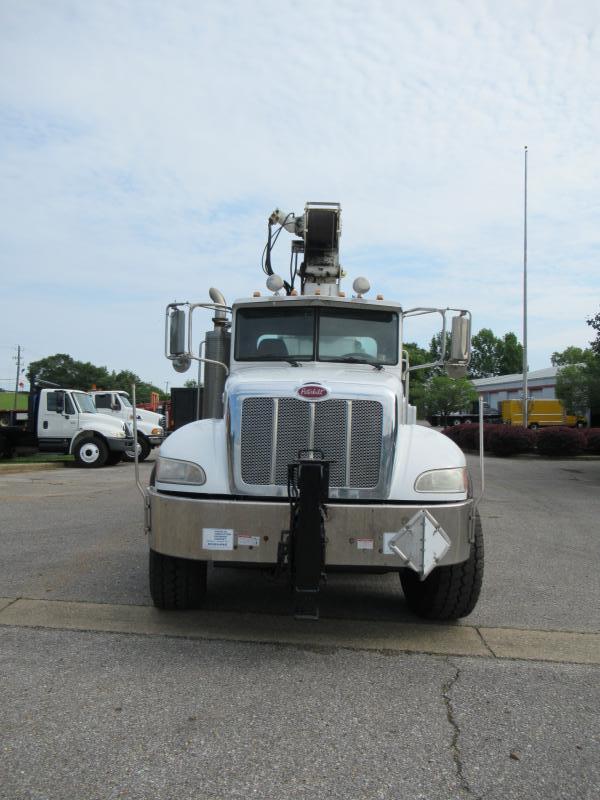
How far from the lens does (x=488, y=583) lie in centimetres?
611

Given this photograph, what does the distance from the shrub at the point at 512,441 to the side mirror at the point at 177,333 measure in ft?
70.6

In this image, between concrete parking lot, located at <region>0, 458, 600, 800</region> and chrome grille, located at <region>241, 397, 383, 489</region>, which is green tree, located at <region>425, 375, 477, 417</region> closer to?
concrete parking lot, located at <region>0, 458, 600, 800</region>

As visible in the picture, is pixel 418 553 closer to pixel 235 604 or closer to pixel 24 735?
pixel 235 604

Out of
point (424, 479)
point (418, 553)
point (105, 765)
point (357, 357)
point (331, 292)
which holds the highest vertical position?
point (331, 292)

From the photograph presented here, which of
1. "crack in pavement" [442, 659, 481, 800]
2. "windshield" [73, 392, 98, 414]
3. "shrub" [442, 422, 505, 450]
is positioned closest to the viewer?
"crack in pavement" [442, 659, 481, 800]

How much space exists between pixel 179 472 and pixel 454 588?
1958mm

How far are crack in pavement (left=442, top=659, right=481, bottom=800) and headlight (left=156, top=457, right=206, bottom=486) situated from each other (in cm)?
184

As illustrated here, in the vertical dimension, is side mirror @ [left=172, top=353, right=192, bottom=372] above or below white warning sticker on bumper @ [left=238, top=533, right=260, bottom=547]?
above

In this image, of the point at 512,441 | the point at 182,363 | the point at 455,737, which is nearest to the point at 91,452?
the point at 512,441

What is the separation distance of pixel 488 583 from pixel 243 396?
3008 millimetres

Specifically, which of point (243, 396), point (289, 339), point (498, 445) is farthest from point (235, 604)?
point (498, 445)

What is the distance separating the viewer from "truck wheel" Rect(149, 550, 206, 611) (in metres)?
4.73

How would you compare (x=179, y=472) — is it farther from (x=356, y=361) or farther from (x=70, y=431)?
(x=70, y=431)

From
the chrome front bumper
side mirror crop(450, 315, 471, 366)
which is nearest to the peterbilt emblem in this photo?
the chrome front bumper
